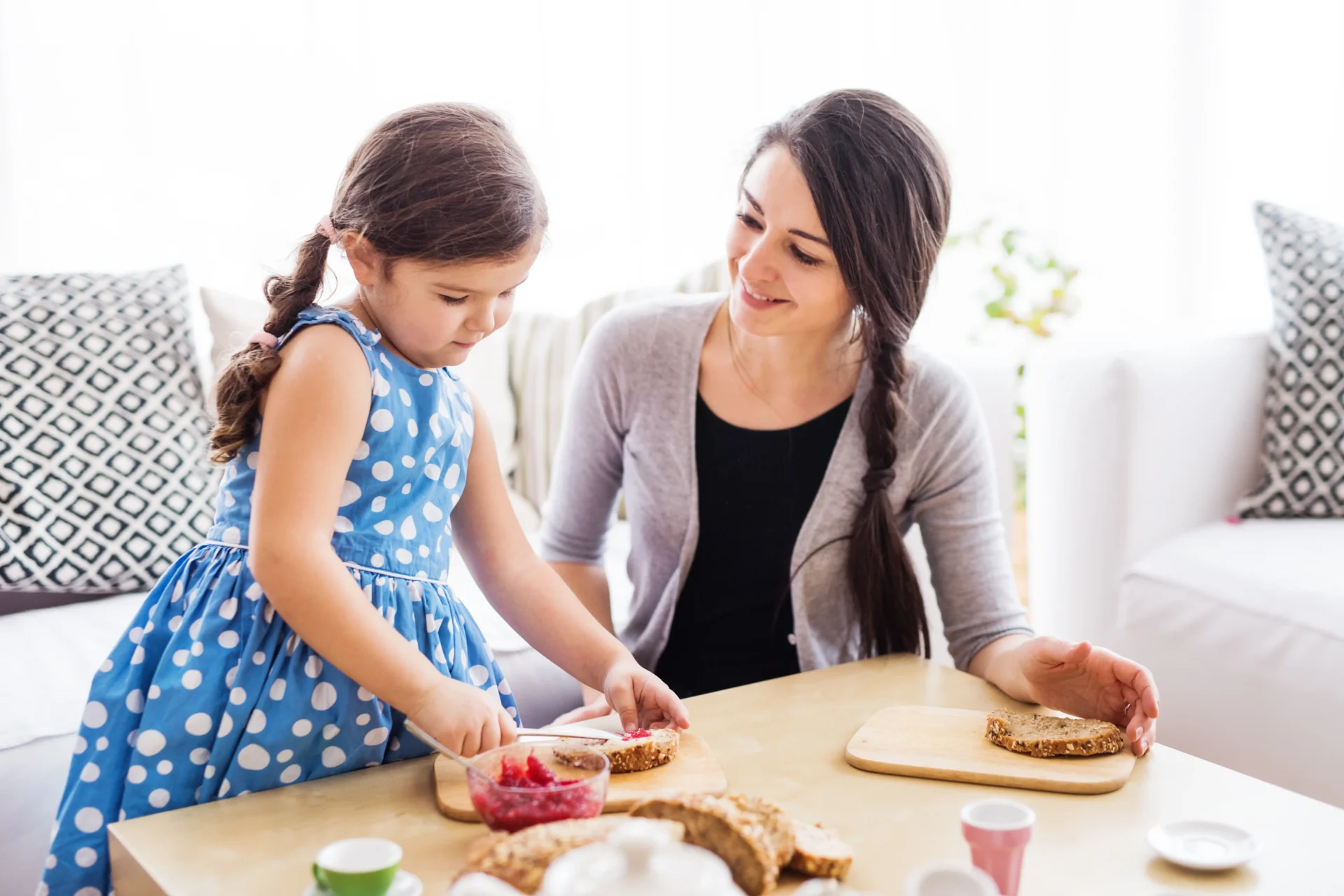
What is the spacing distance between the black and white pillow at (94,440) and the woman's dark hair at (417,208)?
3.03 feet

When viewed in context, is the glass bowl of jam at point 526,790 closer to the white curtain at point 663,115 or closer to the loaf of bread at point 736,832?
the loaf of bread at point 736,832

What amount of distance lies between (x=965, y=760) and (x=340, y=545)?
0.59 meters

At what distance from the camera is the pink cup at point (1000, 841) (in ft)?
2.45

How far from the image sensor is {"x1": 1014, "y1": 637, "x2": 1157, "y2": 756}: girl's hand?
42.7 inches

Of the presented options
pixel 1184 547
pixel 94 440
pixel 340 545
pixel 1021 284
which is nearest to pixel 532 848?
pixel 340 545

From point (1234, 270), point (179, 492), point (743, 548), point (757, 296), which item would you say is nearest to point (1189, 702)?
point (743, 548)

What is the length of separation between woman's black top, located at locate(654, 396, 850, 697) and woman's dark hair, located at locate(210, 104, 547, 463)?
52cm

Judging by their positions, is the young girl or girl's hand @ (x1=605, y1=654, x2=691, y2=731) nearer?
the young girl

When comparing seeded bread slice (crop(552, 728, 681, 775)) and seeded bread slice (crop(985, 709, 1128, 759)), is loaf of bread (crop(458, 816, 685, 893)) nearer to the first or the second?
seeded bread slice (crop(552, 728, 681, 775))

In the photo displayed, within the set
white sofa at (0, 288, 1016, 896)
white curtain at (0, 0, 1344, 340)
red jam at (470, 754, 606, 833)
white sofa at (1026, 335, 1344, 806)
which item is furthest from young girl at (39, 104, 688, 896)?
→ white sofa at (1026, 335, 1344, 806)

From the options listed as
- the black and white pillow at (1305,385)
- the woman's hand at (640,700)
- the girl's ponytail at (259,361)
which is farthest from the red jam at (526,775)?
the black and white pillow at (1305,385)

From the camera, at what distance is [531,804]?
826 millimetres

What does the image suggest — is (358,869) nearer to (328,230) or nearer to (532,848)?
(532,848)

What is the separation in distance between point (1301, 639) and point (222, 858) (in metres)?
1.59
